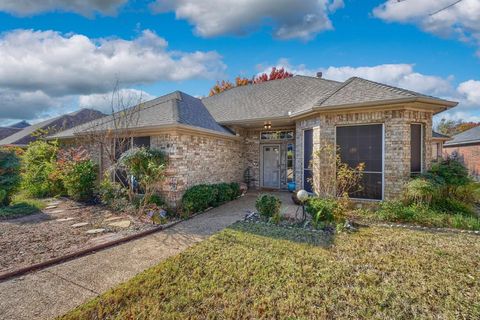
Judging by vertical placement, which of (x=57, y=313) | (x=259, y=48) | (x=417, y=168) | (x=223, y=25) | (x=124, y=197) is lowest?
(x=57, y=313)

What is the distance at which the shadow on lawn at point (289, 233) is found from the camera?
A: 469 centimetres

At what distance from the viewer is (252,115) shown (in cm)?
1038

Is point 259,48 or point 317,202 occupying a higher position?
point 259,48

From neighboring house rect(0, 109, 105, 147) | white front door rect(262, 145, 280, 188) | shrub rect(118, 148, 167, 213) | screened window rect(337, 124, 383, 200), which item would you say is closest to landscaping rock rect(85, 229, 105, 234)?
shrub rect(118, 148, 167, 213)

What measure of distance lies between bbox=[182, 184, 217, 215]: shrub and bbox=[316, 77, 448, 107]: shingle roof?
482cm

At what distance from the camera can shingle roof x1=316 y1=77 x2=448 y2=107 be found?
263 inches

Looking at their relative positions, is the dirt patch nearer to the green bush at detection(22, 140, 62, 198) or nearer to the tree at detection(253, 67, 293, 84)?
the green bush at detection(22, 140, 62, 198)

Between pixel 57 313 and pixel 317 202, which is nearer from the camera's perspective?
pixel 57 313

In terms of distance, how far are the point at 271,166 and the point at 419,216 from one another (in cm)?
678

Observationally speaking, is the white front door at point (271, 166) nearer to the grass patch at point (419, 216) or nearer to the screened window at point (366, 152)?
the screened window at point (366, 152)

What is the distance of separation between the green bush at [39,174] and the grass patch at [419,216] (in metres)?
11.9

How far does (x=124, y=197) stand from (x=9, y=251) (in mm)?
3437

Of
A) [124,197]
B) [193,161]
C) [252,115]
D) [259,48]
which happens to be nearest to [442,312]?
[193,161]

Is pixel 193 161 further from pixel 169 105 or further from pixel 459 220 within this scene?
pixel 459 220
